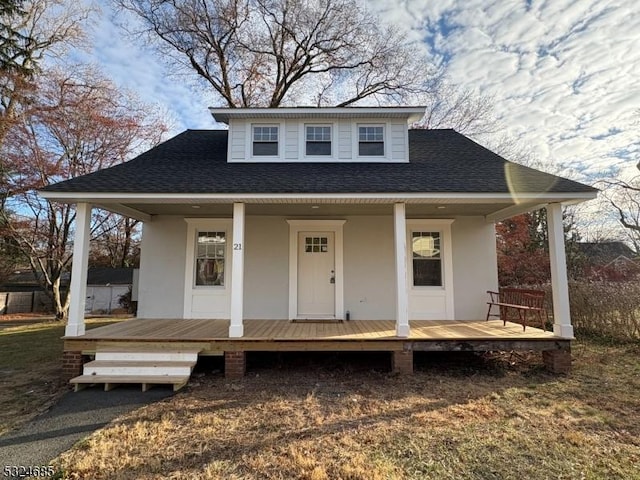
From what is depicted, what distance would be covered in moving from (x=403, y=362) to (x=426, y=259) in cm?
297

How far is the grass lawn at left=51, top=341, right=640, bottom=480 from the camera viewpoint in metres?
2.94

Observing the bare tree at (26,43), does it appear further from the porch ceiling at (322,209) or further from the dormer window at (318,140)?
the dormer window at (318,140)

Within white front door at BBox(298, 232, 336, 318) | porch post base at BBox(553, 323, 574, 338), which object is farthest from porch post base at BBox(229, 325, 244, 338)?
porch post base at BBox(553, 323, 574, 338)

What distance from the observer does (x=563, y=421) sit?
3867 millimetres

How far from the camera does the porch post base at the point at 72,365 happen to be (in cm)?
543

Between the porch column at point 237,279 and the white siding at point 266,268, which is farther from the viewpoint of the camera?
the white siding at point 266,268

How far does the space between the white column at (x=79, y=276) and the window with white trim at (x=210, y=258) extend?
7.82 ft

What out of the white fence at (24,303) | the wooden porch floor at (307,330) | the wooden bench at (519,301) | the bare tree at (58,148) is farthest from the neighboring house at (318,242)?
the white fence at (24,303)

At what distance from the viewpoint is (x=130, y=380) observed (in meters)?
4.88

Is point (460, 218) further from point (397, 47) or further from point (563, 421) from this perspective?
point (397, 47)

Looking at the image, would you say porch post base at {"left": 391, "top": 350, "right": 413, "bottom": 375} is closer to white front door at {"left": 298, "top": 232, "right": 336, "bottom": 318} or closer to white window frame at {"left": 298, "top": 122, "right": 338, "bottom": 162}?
white front door at {"left": 298, "top": 232, "right": 336, "bottom": 318}

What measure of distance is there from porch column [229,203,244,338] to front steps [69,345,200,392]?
68 cm

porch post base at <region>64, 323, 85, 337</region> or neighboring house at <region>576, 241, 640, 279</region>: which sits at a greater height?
neighboring house at <region>576, 241, 640, 279</region>

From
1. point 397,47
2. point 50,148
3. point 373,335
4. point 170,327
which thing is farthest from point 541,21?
point 50,148
